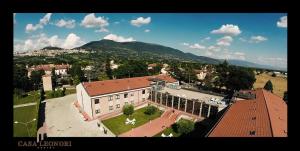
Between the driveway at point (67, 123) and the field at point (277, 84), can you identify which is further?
the field at point (277, 84)

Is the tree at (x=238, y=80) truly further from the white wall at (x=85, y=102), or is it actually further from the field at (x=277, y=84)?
the white wall at (x=85, y=102)

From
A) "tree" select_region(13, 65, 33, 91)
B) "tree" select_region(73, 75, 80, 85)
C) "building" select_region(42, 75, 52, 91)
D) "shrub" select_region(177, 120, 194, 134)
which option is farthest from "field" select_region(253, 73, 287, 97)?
"tree" select_region(13, 65, 33, 91)

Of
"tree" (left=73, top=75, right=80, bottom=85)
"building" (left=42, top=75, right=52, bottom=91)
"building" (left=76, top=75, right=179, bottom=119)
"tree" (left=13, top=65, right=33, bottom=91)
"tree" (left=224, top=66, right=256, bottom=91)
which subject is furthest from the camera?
"tree" (left=73, top=75, right=80, bottom=85)

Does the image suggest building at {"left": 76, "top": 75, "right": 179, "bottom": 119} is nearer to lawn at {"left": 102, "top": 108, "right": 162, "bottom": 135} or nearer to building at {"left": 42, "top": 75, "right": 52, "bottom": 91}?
lawn at {"left": 102, "top": 108, "right": 162, "bottom": 135}

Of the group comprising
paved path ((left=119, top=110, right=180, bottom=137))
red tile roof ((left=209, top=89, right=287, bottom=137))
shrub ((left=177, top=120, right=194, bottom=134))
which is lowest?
paved path ((left=119, top=110, right=180, bottom=137))

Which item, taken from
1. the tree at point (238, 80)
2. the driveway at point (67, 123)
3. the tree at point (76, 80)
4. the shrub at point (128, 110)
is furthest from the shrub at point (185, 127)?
the tree at point (76, 80)
